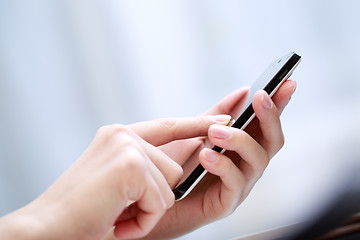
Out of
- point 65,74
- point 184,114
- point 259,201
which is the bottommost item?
point 259,201

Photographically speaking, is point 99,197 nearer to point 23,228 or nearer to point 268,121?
point 23,228

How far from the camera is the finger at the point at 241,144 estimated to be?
678mm

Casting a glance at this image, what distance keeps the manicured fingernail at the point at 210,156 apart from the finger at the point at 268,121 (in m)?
0.11

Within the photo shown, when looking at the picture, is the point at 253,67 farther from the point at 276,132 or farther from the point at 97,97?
the point at 276,132

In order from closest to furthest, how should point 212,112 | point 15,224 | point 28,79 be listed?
1. point 15,224
2. point 212,112
3. point 28,79

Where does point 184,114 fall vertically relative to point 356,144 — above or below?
above

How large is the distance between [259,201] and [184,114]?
0.43 m

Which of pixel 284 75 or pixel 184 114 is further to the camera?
pixel 184 114

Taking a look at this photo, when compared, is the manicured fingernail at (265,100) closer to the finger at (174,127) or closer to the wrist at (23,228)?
the finger at (174,127)

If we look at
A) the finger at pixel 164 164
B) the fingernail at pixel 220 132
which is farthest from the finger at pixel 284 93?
the finger at pixel 164 164

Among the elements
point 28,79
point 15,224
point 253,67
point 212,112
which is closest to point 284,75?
point 212,112

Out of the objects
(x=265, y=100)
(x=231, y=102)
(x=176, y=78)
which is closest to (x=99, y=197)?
(x=265, y=100)

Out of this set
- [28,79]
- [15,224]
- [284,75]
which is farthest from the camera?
[28,79]

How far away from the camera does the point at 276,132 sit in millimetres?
765
